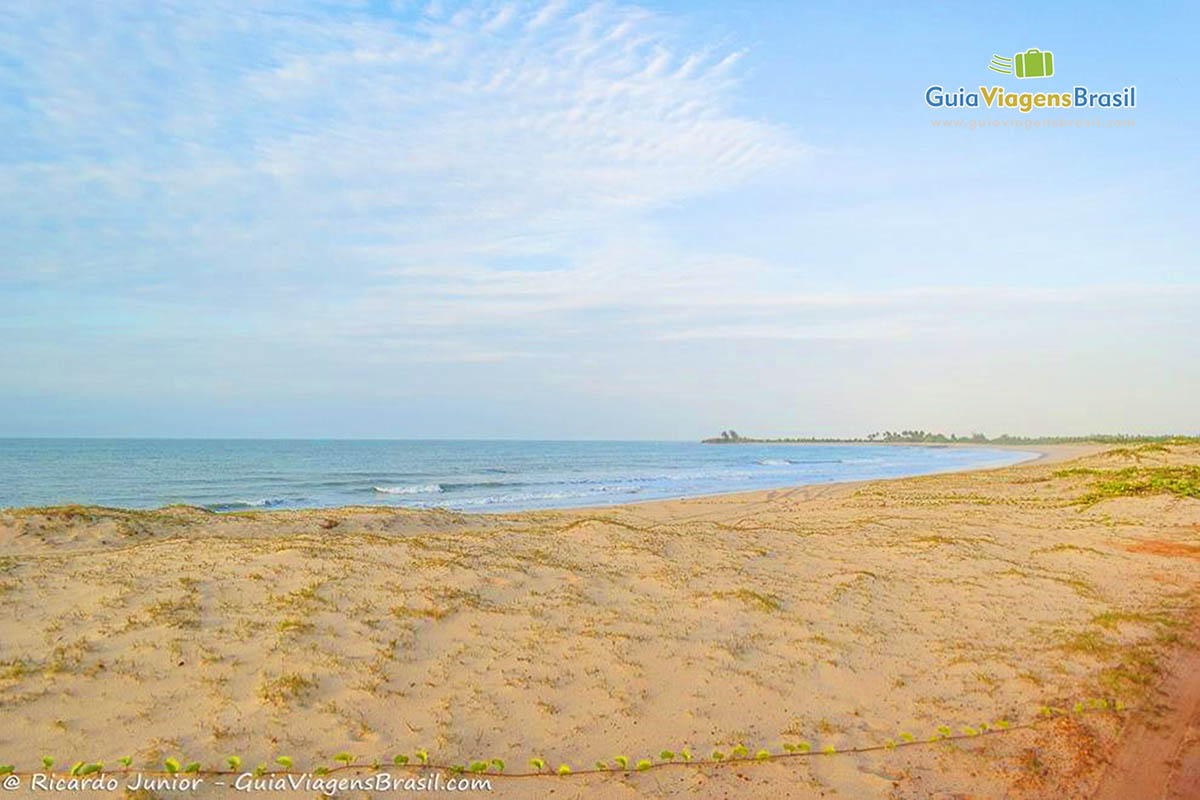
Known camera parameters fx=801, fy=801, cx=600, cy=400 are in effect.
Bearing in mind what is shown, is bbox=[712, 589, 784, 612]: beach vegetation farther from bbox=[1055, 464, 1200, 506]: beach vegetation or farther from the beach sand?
bbox=[1055, 464, 1200, 506]: beach vegetation

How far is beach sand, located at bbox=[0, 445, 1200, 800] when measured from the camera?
4680 mm

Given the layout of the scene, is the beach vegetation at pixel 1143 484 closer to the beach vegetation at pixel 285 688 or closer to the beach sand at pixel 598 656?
the beach sand at pixel 598 656

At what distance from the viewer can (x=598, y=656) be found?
6.03 m

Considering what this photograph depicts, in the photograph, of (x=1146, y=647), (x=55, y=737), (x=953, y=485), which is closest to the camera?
(x=55, y=737)

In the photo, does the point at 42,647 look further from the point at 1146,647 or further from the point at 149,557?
the point at 1146,647

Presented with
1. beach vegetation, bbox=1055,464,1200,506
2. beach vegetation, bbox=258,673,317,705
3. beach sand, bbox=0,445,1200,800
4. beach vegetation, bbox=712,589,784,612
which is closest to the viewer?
beach sand, bbox=0,445,1200,800

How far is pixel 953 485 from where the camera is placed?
1017 inches

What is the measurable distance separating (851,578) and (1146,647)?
2605 mm

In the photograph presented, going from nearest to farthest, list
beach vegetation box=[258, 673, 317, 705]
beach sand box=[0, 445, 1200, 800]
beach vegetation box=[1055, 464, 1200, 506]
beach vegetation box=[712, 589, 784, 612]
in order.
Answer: beach sand box=[0, 445, 1200, 800] → beach vegetation box=[258, 673, 317, 705] → beach vegetation box=[712, 589, 784, 612] → beach vegetation box=[1055, 464, 1200, 506]

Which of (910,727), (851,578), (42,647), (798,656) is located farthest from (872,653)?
(42,647)

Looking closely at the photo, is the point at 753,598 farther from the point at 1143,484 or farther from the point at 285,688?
the point at 1143,484

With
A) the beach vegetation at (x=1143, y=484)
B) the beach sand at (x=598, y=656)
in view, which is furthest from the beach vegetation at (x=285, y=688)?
the beach vegetation at (x=1143, y=484)

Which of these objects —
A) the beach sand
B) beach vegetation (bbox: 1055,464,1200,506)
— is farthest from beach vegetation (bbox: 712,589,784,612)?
beach vegetation (bbox: 1055,464,1200,506)

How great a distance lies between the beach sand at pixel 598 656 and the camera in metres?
4.68
